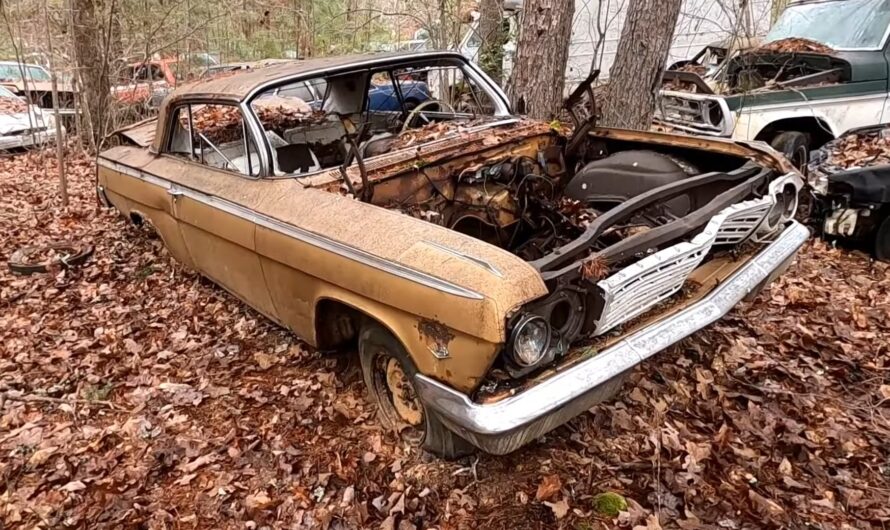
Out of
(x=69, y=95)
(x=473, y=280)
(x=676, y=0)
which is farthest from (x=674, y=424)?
(x=69, y=95)

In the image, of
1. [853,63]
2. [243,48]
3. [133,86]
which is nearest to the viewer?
[853,63]

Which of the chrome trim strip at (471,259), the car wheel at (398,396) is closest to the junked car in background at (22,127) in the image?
the car wheel at (398,396)

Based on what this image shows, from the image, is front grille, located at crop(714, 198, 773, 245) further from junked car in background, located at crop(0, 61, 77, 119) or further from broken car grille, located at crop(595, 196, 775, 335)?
junked car in background, located at crop(0, 61, 77, 119)

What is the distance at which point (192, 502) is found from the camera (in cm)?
282

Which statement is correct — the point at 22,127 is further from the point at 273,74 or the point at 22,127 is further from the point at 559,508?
the point at 559,508

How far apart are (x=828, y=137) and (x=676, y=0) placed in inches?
95.1

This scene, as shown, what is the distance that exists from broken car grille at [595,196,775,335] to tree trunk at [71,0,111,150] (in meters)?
8.75

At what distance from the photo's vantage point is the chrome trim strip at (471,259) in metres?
2.30

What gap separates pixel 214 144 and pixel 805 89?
19.2ft

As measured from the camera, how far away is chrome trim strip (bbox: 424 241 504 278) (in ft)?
7.56

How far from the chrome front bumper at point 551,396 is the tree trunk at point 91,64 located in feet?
28.2

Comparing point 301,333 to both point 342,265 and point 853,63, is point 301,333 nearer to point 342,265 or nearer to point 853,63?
point 342,265

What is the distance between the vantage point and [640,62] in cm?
602

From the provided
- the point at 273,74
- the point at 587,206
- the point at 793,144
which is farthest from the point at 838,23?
the point at 273,74
